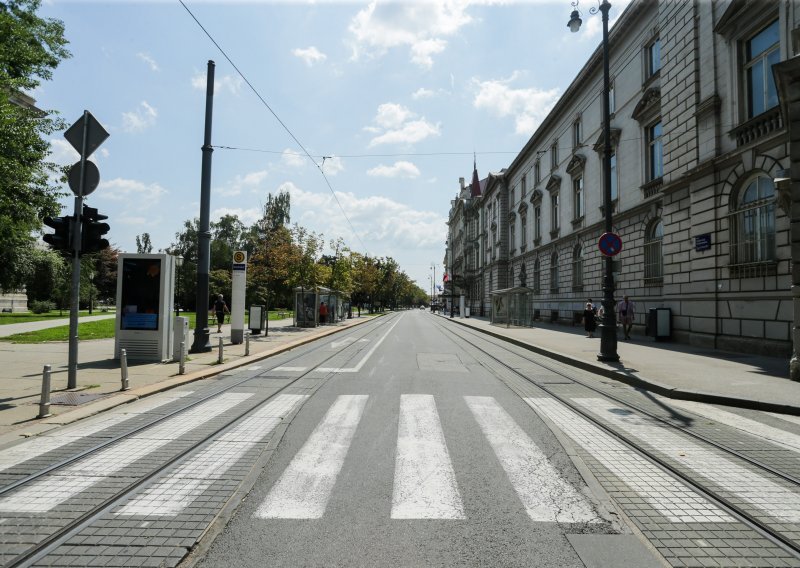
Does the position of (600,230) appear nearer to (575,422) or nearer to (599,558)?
(575,422)

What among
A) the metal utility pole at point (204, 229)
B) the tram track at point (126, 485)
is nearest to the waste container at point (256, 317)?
the metal utility pole at point (204, 229)

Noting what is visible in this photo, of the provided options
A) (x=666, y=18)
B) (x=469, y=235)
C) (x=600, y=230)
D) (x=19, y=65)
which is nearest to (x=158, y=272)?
(x=19, y=65)

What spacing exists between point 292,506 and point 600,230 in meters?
27.7

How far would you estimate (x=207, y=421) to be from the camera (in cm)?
649

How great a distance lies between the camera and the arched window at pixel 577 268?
103 feet

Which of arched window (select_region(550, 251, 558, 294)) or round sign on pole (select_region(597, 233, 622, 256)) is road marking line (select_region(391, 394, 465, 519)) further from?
arched window (select_region(550, 251, 558, 294))

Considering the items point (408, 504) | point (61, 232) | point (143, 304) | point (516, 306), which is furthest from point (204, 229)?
point (516, 306)

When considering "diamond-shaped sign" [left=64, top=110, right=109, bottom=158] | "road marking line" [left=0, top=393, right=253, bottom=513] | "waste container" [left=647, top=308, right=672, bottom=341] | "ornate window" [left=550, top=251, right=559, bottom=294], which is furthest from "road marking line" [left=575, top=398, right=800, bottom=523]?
"ornate window" [left=550, top=251, right=559, bottom=294]

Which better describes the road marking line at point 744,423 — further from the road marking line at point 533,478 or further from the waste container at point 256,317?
the waste container at point 256,317

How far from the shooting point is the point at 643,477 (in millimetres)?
4473

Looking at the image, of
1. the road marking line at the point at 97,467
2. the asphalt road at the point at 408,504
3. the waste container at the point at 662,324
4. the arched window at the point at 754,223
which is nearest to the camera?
the asphalt road at the point at 408,504

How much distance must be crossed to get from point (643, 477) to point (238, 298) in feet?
51.0

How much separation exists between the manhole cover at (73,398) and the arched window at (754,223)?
16441 millimetres

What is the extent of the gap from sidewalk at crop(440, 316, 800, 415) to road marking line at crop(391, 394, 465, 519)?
16.5 feet
